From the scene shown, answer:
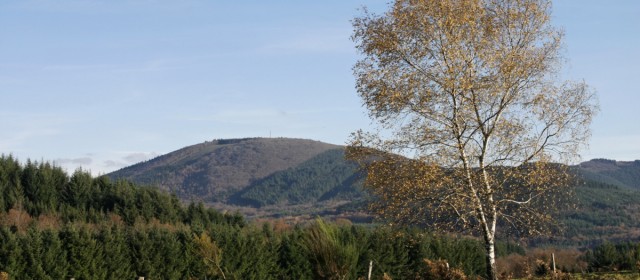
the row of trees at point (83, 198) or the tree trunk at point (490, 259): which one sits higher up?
the row of trees at point (83, 198)

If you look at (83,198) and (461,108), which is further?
(83,198)

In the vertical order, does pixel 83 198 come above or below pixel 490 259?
above

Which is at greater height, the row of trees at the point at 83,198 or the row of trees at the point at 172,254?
the row of trees at the point at 83,198

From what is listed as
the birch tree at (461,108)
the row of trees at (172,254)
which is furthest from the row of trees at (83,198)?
the birch tree at (461,108)

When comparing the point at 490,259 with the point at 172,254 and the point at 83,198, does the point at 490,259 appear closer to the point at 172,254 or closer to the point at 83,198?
the point at 172,254

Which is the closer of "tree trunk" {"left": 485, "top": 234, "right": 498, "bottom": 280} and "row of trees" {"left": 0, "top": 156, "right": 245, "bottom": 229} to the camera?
"tree trunk" {"left": 485, "top": 234, "right": 498, "bottom": 280}

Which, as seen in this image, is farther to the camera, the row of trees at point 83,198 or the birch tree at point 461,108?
the row of trees at point 83,198

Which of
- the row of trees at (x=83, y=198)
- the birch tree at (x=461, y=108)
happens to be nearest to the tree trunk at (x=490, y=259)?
the birch tree at (x=461, y=108)

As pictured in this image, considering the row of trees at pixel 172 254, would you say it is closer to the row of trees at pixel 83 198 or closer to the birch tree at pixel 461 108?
the birch tree at pixel 461 108

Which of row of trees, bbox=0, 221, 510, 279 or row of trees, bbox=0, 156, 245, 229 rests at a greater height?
row of trees, bbox=0, 156, 245, 229

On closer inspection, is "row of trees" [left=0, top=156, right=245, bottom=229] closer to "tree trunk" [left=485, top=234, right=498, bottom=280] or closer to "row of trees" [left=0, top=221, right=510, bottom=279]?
"row of trees" [left=0, top=221, right=510, bottom=279]

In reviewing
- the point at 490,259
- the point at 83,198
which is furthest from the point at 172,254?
the point at 83,198

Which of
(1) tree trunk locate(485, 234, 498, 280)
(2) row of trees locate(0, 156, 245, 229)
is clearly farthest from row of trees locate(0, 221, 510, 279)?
(2) row of trees locate(0, 156, 245, 229)

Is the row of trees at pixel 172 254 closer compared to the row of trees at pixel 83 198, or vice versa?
the row of trees at pixel 172 254
